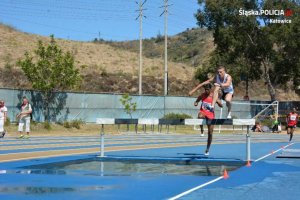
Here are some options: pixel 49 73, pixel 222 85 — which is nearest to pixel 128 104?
pixel 49 73

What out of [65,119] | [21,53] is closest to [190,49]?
→ [21,53]

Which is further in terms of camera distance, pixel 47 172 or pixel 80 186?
pixel 47 172

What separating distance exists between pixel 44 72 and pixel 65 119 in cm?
368

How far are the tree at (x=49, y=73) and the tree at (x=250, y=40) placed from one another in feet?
55.2

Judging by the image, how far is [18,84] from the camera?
192 ft

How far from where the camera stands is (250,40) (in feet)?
163

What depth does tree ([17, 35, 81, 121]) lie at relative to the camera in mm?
36906

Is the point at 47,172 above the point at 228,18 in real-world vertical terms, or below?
below

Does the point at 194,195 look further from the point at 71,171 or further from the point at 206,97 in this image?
the point at 206,97

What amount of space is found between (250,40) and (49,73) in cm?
2010

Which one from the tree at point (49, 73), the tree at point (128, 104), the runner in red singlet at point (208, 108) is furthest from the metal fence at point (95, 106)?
the runner in red singlet at point (208, 108)

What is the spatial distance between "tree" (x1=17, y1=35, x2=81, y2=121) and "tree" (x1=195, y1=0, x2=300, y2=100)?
55.2 feet

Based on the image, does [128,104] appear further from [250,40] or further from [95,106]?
[250,40]

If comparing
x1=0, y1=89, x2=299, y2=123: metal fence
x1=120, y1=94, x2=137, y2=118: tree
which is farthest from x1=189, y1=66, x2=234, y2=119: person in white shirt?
x1=120, y1=94, x2=137, y2=118: tree
